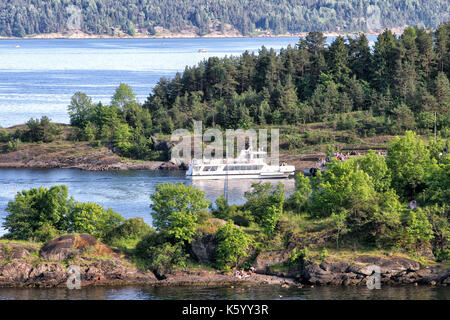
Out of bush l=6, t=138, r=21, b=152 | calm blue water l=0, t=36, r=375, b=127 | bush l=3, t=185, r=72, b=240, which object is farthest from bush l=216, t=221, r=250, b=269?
calm blue water l=0, t=36, r=375, b=127

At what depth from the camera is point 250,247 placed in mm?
46750

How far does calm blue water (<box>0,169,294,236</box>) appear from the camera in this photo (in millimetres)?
64188

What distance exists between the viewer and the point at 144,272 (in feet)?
149

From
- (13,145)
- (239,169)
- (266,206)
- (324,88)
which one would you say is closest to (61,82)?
(13,145)

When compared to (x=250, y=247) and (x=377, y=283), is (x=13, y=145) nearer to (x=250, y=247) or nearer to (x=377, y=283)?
(x=250, y=247)

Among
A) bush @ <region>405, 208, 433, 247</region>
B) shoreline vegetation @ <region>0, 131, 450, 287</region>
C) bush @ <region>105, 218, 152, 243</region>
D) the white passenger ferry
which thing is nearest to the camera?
shoreline vegetation @ <region>0, 131, 450, 287</region>

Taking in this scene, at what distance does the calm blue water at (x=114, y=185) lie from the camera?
64.2 m

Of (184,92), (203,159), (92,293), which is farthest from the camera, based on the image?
(184,92)

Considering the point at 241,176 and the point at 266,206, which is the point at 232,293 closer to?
the point at 266,206

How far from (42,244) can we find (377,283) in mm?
19960

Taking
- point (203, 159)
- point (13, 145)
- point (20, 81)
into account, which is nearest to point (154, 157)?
point (203, 159)

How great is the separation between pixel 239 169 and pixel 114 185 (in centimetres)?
1298

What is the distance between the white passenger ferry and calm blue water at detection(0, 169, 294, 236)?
3.59 ft

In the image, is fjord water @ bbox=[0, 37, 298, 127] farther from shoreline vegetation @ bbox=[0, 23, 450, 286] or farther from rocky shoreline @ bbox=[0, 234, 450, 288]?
rocky shoreline @ bbox=[0, 234, 450, 288]
